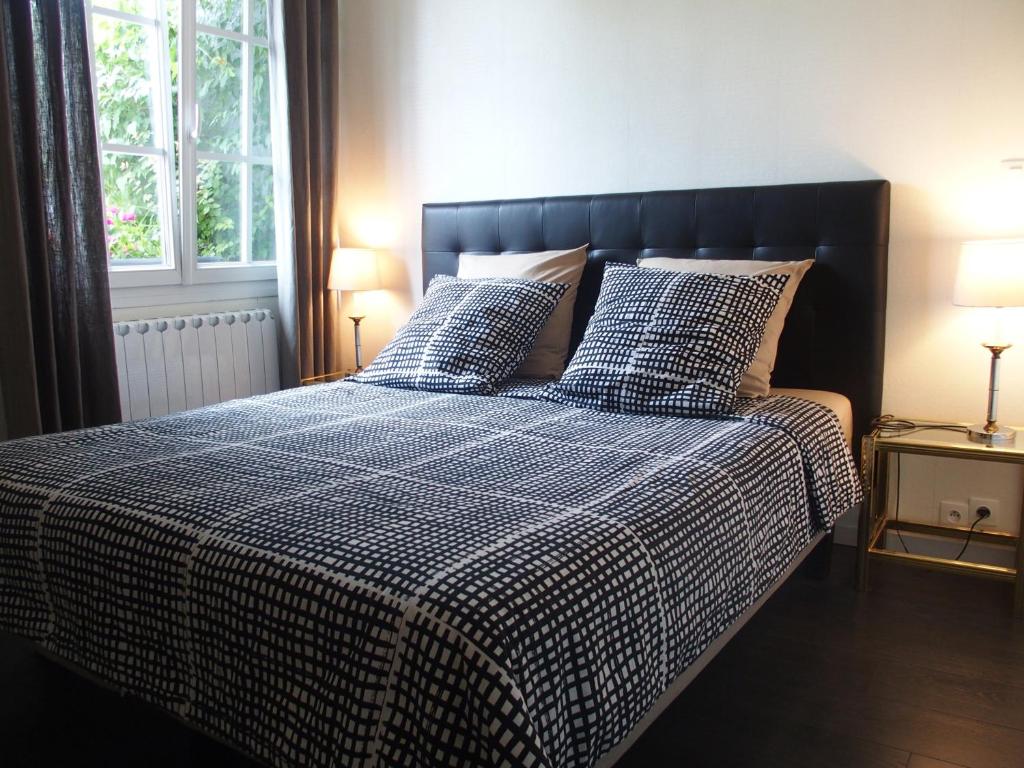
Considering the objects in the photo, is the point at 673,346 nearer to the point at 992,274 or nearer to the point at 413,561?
the point at 992,274

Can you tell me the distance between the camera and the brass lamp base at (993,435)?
2.50 metres

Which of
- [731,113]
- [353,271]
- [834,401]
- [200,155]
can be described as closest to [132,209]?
[200,155]

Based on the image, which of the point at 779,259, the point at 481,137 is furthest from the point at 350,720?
the point at 481,137

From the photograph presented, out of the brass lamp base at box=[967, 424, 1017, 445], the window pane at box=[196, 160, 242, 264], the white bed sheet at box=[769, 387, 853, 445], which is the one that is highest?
the window pane at box=[196, 160, 242, 264]

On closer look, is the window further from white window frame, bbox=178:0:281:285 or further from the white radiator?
the white radiator

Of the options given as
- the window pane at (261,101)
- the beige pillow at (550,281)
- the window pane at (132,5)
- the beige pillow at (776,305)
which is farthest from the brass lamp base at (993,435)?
the window pane at (132,5)

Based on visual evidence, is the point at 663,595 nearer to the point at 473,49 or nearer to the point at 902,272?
the point at 902,272

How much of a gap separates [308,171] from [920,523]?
2.79 meters

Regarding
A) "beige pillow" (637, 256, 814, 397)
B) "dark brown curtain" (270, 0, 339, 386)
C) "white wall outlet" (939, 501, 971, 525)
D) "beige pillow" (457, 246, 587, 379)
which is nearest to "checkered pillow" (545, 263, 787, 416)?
"beige pillow" (637, 256, 814, 397)

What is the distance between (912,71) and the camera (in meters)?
2.73

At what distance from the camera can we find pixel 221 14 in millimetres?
3525

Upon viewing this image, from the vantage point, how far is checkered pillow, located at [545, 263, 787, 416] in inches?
97.6

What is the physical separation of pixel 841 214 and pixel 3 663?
274cm

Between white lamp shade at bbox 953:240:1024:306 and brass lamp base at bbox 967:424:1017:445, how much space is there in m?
0.39
